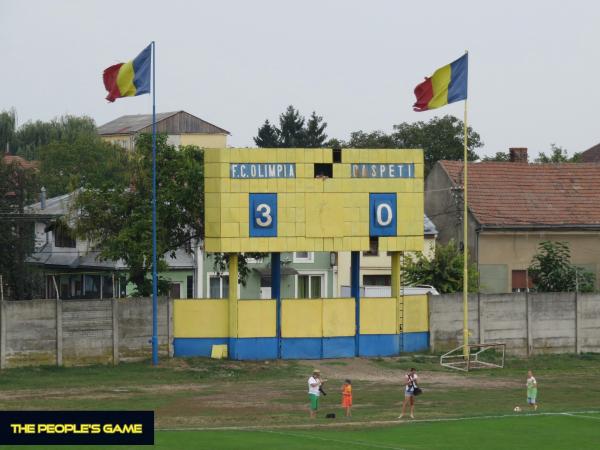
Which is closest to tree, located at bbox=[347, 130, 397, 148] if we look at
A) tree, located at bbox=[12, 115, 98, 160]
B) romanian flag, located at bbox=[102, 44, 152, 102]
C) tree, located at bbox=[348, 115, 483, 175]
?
tree, located at bbox=[348, 115, 483, 175]

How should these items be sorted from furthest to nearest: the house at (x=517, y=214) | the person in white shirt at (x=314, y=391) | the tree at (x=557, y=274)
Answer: the house at (x=517, y=214) < the tree at (x=557, y=274) < the person in white shirt at (x=314, y=391)

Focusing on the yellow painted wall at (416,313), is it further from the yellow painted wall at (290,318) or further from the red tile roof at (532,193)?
the red tile roof at (532,193)

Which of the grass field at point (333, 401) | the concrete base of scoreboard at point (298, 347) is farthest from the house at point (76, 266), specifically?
the grass field at point (333, 401)

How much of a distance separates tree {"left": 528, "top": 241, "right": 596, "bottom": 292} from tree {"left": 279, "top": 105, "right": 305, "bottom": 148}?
75.1 metres

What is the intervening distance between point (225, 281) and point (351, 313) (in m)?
19.0

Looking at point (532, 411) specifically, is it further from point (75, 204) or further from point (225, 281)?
point (225, 281)

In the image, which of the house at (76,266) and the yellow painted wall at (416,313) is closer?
the yellow painted wall at (416,313)

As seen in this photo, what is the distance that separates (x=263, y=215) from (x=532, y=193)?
2443cm

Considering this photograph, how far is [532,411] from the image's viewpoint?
43875 millimetres

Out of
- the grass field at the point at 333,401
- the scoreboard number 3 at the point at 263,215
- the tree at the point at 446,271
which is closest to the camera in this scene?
the grass field at the point at 333,401

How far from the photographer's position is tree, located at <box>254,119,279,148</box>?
141250 millimetres

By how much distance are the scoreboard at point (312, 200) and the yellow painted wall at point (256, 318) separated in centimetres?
235

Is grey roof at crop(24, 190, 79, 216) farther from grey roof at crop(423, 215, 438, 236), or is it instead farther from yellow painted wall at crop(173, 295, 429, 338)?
yellow painted wall at crop(173, 295, 429, 338)

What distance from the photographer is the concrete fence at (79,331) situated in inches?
2058
